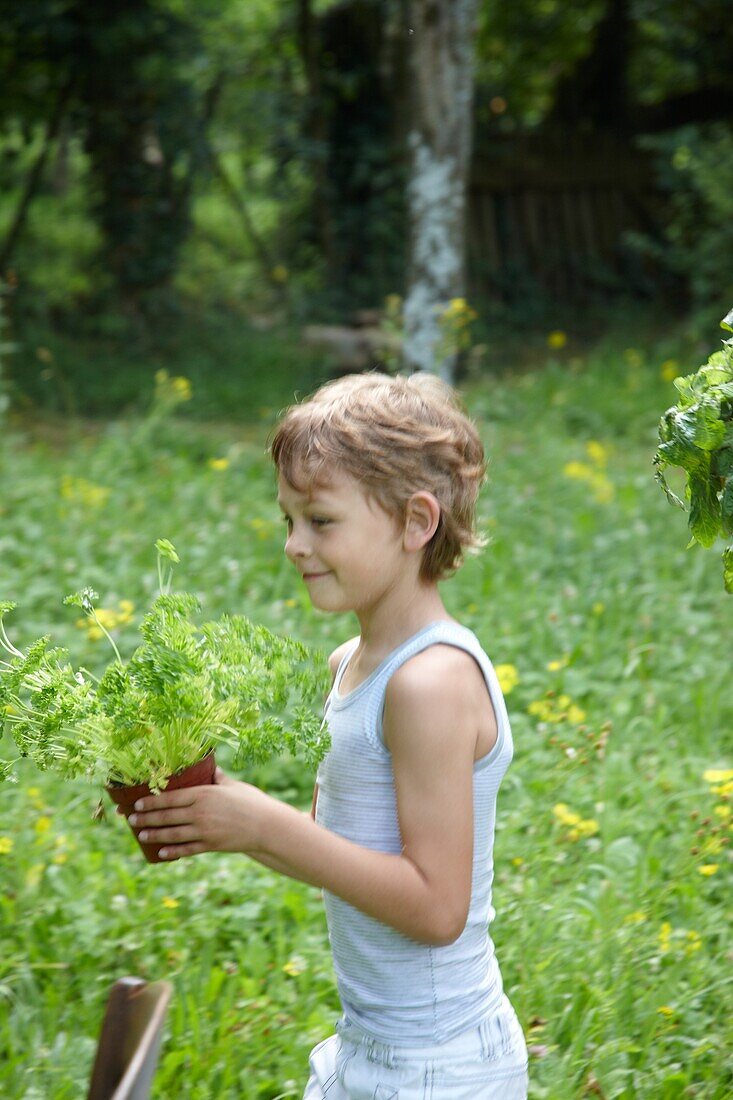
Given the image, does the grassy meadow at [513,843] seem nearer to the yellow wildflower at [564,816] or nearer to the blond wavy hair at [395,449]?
the yellow wildflower at [564,816]

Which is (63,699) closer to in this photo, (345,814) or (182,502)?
(345,814)

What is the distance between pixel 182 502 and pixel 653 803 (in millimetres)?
2918

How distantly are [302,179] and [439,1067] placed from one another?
33.6 ft

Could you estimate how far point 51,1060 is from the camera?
93.1 inches

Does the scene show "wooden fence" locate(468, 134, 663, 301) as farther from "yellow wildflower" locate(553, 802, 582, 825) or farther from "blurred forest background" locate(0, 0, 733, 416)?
"yellow wildflower" locate(553, 802, 582, 825)

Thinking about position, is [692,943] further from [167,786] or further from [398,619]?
[167,786]

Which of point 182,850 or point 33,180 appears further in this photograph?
point 33,180

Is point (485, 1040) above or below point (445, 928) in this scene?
below

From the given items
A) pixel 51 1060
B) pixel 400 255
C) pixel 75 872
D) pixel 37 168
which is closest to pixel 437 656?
pixel 51 1060

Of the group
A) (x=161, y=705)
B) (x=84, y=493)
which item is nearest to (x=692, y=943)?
(x=161, y=705)

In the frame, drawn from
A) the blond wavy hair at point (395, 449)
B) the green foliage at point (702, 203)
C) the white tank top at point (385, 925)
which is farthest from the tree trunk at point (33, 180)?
the white tank top at point (385, 925)

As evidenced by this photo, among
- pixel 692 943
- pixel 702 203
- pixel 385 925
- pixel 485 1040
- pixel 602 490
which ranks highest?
pixel 385 925

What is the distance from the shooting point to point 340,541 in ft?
5.21

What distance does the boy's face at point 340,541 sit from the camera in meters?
1.59
